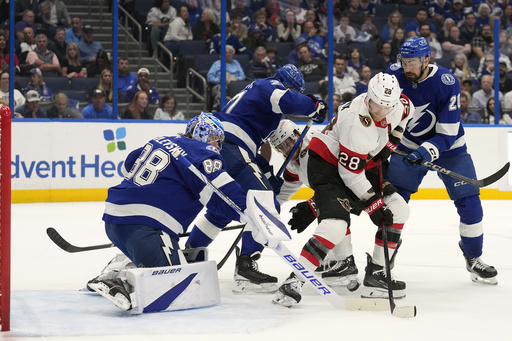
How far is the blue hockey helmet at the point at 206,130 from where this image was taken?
11.4ft

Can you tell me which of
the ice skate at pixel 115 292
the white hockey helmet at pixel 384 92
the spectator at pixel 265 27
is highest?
the white hockey helmet at pixel 384 92

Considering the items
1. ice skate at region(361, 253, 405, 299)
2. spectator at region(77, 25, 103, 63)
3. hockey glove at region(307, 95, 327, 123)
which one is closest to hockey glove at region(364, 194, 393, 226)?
ice skate at region(361, 253, 405, 299)

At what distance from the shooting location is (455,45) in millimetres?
9242

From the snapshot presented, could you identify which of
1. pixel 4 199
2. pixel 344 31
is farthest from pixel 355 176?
pixel 344 31

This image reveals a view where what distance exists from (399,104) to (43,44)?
4998 mm

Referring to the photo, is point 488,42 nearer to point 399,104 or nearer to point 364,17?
point 364,17

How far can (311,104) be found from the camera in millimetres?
4000

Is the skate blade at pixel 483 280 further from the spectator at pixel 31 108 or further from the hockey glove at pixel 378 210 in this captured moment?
the spectator at pixel 31 108

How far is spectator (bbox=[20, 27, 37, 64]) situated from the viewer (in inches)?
304

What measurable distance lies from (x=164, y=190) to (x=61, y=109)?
15.3 ft

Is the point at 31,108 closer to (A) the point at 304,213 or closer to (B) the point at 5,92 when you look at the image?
(B) the point at 5,92

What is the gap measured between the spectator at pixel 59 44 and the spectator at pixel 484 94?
415cm

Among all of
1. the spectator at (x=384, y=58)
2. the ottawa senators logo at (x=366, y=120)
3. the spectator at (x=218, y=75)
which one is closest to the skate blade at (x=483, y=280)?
the ottawa senators logo at (x=366, y=120)

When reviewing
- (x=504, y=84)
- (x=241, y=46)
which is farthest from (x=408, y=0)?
(x=241, y=46)
